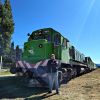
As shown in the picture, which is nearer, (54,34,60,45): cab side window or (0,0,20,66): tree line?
(54,34,60,45): cab side window

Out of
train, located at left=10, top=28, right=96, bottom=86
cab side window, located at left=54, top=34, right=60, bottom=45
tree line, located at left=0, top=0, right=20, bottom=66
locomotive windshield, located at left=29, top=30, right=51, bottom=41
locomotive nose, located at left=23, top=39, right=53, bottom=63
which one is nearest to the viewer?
train, located at left=10, top=28, right=96, bottom=86

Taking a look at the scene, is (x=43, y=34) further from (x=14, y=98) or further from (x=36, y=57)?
(x=14, y=98)

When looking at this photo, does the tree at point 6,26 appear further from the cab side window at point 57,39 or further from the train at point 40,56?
the cab side window at point 57,39

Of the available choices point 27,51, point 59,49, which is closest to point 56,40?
point 59,49

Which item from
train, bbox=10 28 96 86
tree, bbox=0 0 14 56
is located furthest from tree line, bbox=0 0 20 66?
train, bbox=10 28 96 86

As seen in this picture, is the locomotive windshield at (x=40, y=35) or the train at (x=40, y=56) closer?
the train at (x=40, y=56)

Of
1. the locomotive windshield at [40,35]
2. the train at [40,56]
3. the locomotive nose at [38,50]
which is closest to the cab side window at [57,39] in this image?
the train at [40,56]

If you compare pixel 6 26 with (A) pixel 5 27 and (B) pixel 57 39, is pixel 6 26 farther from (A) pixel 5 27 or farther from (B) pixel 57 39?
(B) pixel 57 39

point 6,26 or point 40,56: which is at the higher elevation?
point 6,26

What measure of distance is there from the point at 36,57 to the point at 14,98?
13.7 feet

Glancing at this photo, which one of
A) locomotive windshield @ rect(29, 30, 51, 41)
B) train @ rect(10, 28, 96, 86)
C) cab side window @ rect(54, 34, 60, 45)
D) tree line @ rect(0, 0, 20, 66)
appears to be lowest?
train @ rect(10, 28, 96, 86)

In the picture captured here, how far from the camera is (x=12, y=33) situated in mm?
50344

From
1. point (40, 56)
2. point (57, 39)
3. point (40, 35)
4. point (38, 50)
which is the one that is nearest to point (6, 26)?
point (40, 35)

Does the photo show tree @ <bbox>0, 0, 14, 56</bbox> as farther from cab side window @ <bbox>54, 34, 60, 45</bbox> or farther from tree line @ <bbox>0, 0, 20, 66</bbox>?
cab side window @ <bbox>54, 34, 60, 45</bbox>
